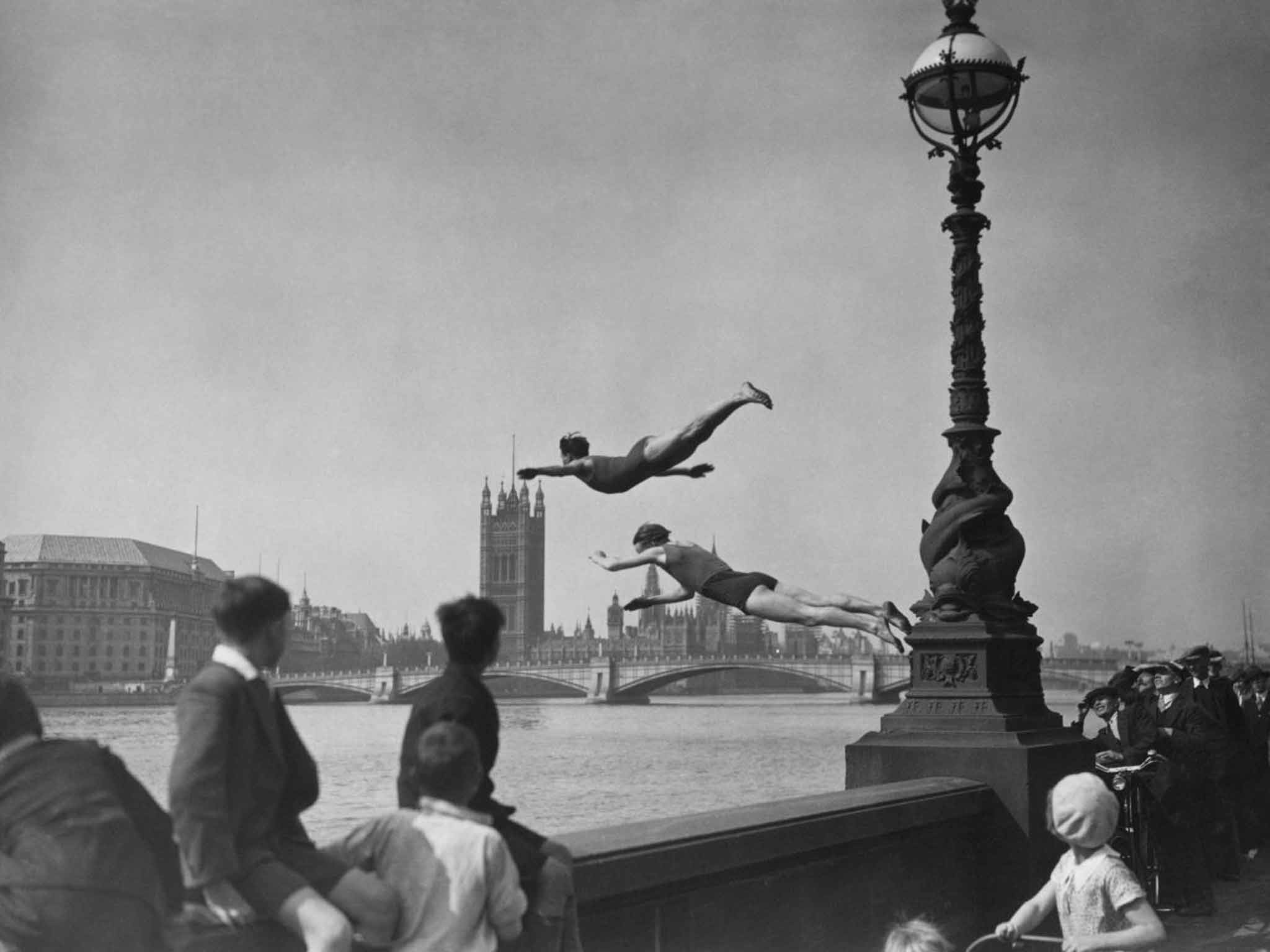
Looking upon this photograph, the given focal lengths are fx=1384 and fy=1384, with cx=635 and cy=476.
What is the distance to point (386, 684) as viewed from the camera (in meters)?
56.9

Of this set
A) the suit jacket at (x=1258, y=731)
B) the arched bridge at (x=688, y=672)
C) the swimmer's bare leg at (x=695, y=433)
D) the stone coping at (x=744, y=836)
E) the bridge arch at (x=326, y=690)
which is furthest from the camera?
the arched bridge at (x=688, y=672)

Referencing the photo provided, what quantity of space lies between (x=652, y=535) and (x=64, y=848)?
2.69 m

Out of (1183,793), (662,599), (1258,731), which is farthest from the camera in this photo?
(1258,731)

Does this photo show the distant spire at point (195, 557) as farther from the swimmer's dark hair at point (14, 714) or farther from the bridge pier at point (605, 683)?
the bridge pier at point (605, 683)

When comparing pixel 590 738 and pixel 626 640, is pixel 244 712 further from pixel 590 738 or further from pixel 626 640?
pixel 626 640

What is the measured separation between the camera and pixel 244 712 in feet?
7.93

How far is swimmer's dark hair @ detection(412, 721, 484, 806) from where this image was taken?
103 inches

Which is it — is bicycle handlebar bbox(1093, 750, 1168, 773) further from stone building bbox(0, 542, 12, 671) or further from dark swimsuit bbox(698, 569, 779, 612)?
stone building bbox(0, 542, 12, 671)

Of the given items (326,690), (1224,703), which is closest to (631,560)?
(1224,703)

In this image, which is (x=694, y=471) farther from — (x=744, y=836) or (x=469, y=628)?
(x=469, y=628)

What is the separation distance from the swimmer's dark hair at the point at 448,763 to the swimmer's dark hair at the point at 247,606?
39 cm

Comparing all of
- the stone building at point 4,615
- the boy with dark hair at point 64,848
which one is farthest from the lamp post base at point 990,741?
the stone building at point 4,615

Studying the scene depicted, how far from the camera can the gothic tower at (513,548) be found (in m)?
8.79

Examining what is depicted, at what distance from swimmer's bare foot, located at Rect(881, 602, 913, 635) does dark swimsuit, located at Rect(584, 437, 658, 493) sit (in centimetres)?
129
